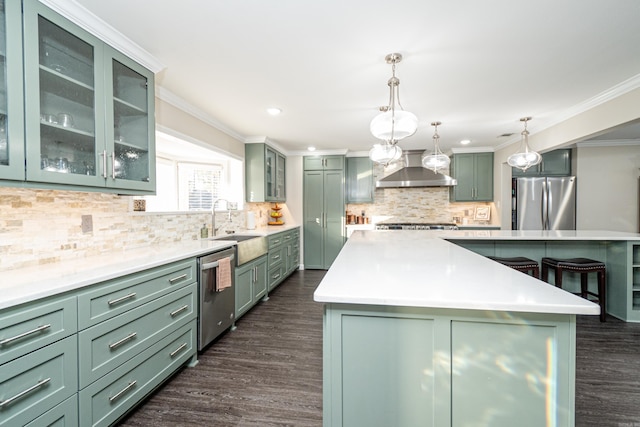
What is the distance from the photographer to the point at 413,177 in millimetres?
5352

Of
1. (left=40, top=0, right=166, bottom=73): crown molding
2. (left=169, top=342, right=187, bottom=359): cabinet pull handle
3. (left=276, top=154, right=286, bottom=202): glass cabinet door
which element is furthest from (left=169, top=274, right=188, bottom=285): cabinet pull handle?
(left=276, top=154, right=286, bottom=202): glass cabinet door

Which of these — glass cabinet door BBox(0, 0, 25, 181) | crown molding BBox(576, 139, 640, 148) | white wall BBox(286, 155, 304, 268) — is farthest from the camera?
white wall BBox(286, 155, 304, 268)

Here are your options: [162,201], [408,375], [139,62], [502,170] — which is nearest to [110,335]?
[408,375]

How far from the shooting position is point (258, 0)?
150 centimetres

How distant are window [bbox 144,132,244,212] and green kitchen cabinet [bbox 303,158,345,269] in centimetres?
163

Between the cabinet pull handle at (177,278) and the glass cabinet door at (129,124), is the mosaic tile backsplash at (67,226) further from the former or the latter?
the cabinet pull handle at (177,278)

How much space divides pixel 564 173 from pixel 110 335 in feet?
21.8

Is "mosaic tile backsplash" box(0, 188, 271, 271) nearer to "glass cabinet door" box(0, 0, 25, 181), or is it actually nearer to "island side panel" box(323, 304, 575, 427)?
"glass cabinet door" box(0, 0, 25, 181)

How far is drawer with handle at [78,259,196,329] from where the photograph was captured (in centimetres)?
136

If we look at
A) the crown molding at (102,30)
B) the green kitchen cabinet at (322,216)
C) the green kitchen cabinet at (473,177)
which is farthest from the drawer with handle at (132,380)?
the green kitchen cabinet at (473,177)

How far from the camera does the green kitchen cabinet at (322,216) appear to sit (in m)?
5.50

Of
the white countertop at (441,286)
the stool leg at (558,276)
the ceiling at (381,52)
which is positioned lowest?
the stool leg at (558,276)

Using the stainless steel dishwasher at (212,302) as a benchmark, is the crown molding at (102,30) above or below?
above

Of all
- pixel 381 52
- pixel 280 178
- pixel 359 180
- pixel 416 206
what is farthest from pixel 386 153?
pixel 416 206
